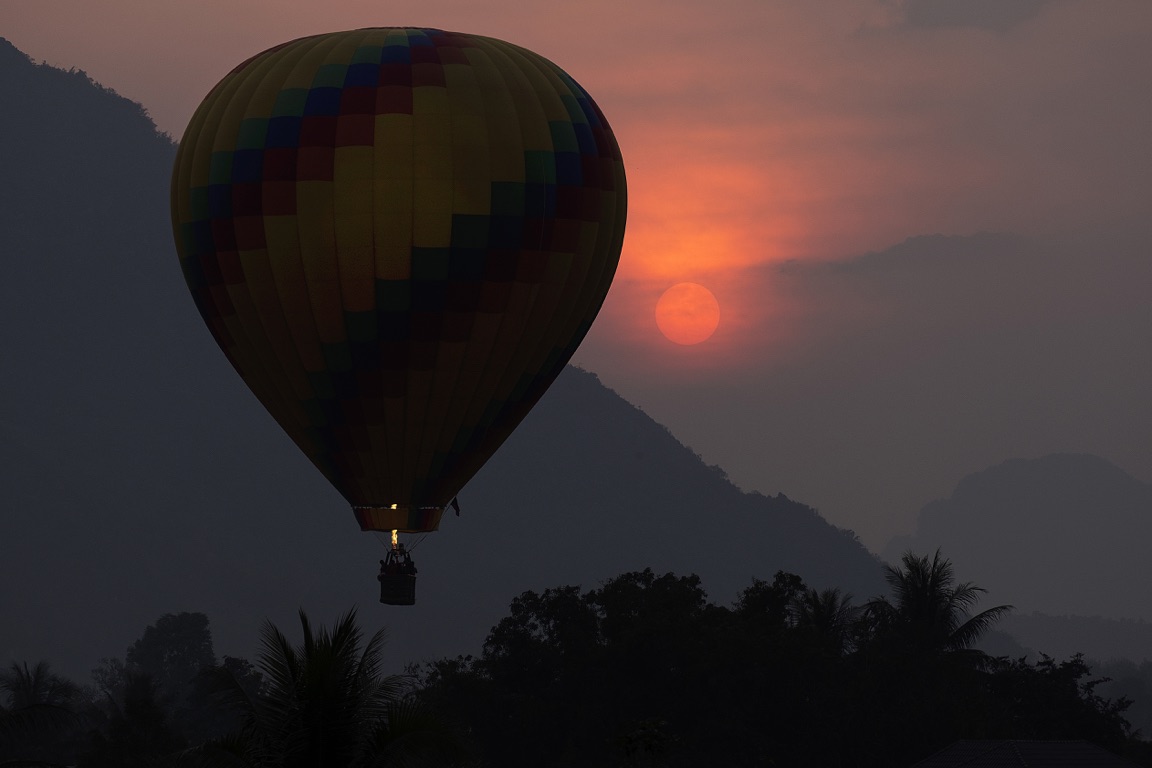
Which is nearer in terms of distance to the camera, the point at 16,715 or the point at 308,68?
the point at 16,715

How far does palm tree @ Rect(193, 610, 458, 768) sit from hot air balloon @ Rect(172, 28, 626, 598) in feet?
66.4

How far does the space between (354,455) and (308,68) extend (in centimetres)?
875

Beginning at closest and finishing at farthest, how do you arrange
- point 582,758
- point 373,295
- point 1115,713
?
point 373,295 → point 582,758 → point 1115,713

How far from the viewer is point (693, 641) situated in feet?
218

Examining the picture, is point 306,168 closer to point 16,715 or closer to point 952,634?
point 16,715

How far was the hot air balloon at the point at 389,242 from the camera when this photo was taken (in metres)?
41.4

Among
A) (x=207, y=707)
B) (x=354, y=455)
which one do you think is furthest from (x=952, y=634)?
(x=207, y=707)

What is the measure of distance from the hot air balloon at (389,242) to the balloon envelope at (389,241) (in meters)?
0.04

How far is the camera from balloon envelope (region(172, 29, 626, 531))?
41.4 m

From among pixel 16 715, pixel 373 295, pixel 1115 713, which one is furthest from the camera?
pixel 1115 713

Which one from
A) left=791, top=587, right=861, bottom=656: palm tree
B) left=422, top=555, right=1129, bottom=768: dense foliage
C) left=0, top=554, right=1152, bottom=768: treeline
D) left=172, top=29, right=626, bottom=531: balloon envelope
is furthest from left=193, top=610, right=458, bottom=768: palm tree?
left=791, top=587, right=861, bottom=656: palm tree

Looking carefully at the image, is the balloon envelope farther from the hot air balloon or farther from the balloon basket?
the balloon basket

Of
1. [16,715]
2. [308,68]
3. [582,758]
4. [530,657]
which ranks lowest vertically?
[16,715]

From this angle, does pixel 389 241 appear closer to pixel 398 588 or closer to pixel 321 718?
pixel 398 588
